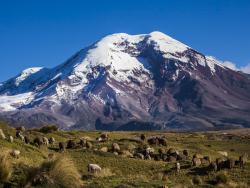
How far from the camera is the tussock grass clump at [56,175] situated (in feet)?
93.9

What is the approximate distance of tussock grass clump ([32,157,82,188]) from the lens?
28625 mm

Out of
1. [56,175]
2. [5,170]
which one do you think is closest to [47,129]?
[5,170]

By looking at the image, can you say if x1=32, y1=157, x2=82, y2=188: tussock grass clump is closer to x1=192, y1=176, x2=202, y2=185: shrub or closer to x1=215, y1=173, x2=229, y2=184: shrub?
x1=192, y1=176, x2=202, y2=185: shrub

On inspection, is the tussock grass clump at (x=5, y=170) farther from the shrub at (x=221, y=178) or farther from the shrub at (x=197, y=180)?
the shrub at (x=221, y=178)

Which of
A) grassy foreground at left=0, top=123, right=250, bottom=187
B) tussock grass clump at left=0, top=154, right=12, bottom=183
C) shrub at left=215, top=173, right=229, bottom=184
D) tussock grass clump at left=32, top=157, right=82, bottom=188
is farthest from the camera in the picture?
shrub at left=215, top=173, right=229, bottom=184

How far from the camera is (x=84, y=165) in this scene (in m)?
44.7

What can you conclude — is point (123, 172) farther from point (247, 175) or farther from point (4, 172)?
point (4, 172)

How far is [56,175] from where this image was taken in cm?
2898

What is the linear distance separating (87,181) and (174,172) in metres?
9.13

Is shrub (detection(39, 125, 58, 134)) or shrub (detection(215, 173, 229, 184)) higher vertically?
shrub (detection(39, 125, 58, 134))

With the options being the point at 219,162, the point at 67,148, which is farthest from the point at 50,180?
the point at 67,148

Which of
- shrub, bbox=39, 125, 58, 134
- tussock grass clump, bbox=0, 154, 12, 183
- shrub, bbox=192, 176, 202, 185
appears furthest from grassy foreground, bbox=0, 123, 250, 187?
shrub, bbox=39, 125, 58, 134

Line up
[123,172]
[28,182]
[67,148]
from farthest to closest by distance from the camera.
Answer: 1. [67,148]
2. [123,172]
3. [28,182]

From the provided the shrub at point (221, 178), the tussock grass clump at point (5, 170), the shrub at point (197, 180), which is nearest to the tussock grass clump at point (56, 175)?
the tussock grass clump at point (5, 170)
